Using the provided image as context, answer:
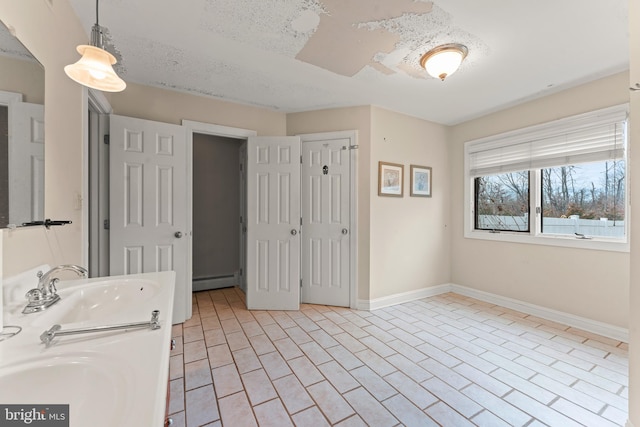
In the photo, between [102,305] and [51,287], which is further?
[102,305]

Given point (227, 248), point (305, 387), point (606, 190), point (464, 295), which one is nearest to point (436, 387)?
point (305, 387)

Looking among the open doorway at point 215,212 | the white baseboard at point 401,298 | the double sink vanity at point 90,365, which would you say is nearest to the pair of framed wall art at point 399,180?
the white baseboard at point 401,298

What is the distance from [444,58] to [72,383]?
2.61m

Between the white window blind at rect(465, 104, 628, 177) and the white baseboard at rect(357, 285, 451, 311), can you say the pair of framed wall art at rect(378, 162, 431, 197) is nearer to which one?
the white window blind at rect(465, 104, 628, 177)

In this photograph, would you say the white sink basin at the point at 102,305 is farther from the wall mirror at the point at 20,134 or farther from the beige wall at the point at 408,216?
the beige wall at the point at 408,216

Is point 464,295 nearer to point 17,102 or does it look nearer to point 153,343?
point 153,343

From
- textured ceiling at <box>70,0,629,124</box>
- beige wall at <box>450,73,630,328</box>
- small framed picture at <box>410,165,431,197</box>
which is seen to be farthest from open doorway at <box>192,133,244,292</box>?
beige wall at <box>450,73,630,328</box>

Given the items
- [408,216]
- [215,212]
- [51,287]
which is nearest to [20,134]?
[51,287]

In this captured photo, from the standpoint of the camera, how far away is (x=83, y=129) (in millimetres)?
1699

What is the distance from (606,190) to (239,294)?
14.1ft

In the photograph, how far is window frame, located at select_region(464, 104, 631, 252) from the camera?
7.52 feet

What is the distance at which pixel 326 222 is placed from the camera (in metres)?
3.13

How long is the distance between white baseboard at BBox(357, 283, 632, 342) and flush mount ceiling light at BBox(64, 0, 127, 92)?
2890mm

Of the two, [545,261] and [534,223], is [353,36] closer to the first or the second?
[534,223]
